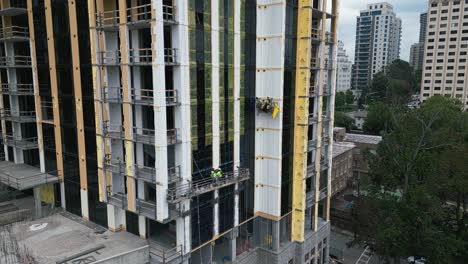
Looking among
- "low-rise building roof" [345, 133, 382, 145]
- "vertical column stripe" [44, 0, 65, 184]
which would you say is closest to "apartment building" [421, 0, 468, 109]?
"low-rise building roof" [345, 133, 382, 145]

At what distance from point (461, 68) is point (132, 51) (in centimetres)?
12237

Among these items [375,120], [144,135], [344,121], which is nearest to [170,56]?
[144,135]

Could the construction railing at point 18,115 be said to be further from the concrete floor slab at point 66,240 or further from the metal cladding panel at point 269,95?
the metal cladding panel at point 269,95

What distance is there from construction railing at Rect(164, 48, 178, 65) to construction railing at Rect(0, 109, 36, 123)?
1766cm

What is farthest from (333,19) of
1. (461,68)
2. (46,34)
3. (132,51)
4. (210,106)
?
(461,68)

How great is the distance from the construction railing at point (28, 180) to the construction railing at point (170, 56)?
54.9 feet

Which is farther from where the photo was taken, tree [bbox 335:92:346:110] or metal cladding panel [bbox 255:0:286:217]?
tree [bbox 335:92:346:110]

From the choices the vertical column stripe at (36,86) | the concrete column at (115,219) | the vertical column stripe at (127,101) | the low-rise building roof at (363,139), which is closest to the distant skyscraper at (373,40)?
the low-rise building roof at (363,139)

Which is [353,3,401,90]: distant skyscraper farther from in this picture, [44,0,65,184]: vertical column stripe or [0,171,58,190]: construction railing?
[0,171,58,190]: construction railing

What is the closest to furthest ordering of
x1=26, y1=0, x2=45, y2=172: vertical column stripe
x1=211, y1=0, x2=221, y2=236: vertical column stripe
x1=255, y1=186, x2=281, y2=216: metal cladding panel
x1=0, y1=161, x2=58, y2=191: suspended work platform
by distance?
1. x1=211, y1=0, x2=221, y2=236: vertical column stripe
2. x1=0, y1=161, x2=58, y2=191: suspended work platform
3. x1=255, y1=186, x2=281, y2=216: metal cladding panel
4. x1=26, y1=0, x2=45, y2=172: vertical column stripe

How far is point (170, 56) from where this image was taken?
2170 cm

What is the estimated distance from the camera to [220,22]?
2473 centimetres

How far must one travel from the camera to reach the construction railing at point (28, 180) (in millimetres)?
28734

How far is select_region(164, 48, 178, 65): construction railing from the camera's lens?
21658 mm
